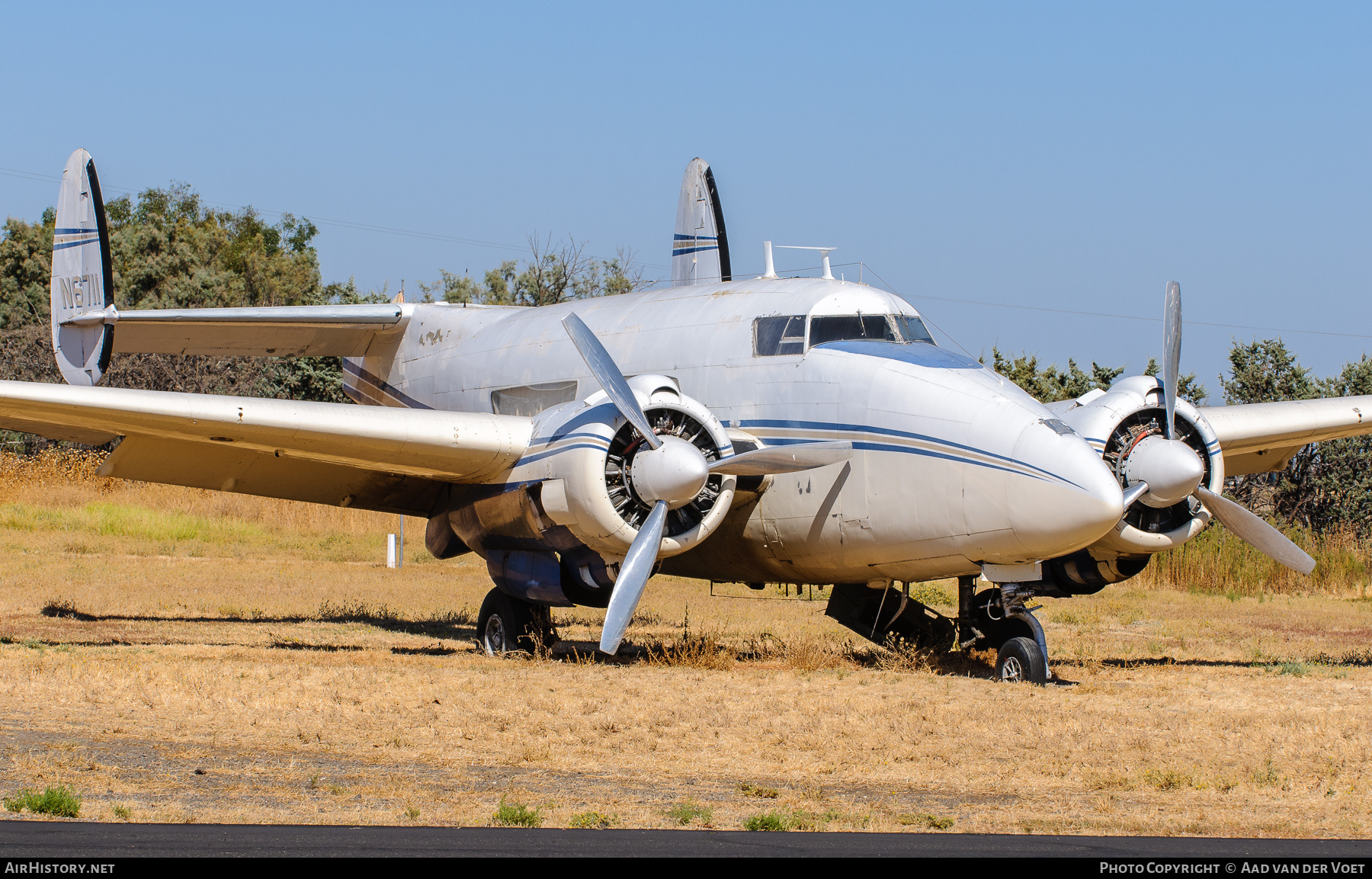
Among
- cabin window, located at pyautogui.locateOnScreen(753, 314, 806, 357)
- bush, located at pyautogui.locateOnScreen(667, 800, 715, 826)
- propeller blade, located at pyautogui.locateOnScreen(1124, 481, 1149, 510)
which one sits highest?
cabin window, located at pyautogui.locateOnScreen(753, 314, 806, 357)

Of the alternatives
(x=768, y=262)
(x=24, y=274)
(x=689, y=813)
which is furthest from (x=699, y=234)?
(x=24, y=274)

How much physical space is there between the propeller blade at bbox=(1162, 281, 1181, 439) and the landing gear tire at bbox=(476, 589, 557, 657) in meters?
6.67

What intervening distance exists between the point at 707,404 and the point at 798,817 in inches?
307

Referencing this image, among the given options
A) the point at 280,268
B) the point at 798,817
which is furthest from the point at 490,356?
the point at 280,268

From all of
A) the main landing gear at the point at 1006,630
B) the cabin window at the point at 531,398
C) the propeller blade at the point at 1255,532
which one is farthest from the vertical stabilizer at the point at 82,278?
the propeller blade at the point at 1255,532

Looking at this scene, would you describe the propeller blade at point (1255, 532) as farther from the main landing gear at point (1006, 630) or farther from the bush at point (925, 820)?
the bush at point (925, 820)

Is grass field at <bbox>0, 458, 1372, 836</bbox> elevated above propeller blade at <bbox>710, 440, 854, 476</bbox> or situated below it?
below

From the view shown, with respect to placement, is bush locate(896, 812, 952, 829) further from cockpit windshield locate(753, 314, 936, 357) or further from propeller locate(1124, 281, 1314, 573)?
cockpit windshield locate(753, 314, 936, 357)

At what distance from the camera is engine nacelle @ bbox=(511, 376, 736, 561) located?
12984 mm

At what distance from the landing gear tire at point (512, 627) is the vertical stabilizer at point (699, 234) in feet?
20.6

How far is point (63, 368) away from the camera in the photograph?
17.9 meters

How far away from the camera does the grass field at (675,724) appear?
710 cm

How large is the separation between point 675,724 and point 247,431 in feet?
19.2

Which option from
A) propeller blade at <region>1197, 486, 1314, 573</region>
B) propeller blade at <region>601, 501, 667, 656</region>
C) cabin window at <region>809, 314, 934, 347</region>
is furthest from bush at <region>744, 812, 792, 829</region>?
propeller blade at <region>1197, 486, 1314, 573</region>
